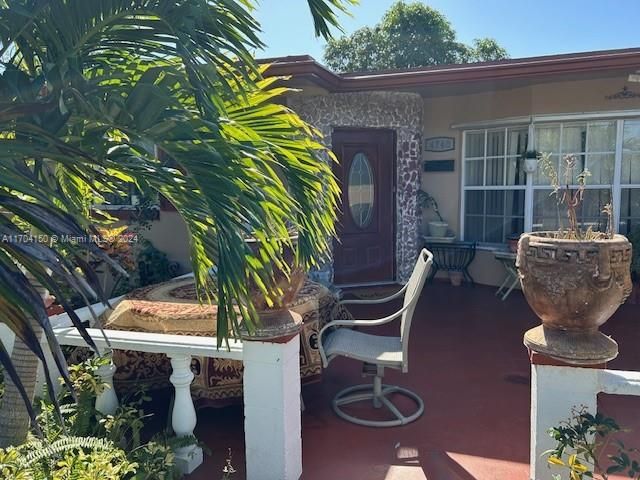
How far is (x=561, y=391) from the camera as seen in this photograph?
193 cm

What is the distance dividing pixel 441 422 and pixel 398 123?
15.3 feet

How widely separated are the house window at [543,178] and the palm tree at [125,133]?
196 inches

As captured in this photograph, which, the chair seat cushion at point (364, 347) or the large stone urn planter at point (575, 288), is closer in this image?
the large stone urn planter at point (575, 288)

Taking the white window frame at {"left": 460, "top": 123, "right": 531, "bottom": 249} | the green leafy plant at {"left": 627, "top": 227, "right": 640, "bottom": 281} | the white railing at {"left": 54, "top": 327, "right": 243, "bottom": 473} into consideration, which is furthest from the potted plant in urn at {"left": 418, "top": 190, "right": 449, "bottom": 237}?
the white railing at {"left": 54, "top": 327, "right": 243, "bottom": 473}

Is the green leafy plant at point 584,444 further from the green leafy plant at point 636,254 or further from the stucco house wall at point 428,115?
the green leafy plant at point 636,254

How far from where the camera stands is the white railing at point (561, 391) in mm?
1896

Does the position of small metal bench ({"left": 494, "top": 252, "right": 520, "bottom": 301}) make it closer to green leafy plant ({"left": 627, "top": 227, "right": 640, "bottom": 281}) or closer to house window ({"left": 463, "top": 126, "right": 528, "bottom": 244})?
house window ({"left": 463, "top": 126, "right": 528, "bottom": 244})

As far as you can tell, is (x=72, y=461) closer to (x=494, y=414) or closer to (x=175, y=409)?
(x=175, y=409)

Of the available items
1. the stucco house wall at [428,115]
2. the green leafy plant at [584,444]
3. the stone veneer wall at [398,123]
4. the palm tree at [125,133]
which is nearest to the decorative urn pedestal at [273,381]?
the palm tree at [125,133]

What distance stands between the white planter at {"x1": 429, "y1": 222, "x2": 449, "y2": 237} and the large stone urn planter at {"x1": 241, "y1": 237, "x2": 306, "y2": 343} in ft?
17.3

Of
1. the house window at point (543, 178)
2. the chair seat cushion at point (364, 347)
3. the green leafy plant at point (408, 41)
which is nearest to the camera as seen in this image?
the chair seat cushion at point (364, 347)

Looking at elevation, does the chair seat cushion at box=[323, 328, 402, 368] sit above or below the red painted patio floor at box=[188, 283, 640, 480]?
above

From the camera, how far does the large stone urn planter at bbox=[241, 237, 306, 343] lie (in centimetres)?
215

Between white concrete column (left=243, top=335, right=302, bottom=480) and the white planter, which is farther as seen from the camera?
the white planter
